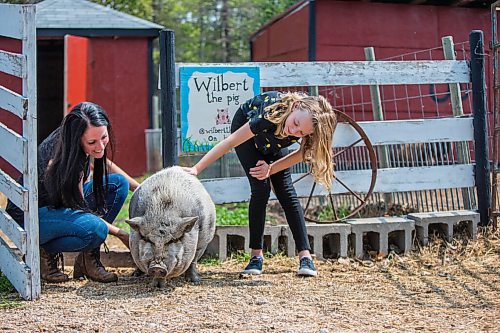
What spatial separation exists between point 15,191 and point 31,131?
0.43m

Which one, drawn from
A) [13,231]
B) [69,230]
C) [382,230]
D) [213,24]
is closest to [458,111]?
[382,230]

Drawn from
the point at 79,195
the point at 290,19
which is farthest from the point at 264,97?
the point at 290,19

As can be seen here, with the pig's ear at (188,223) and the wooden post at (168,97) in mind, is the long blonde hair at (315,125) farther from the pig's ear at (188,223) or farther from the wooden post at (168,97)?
the wooden post at (168,97)

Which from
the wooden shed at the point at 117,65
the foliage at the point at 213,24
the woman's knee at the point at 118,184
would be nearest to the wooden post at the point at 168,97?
the woman's knee at the point at 118,184

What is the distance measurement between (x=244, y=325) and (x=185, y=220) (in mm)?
986

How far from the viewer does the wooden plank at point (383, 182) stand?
Answer: 5.68 m

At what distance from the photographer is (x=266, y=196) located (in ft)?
16.9

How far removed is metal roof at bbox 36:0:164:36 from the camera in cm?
1241

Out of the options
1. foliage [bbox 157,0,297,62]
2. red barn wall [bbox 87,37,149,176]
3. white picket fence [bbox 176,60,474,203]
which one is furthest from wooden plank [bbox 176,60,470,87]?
foliage [bbox 157,0,297,62]

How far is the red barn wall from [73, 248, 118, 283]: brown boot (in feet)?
25.4

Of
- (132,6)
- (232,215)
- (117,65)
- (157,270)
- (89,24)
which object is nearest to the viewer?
(157,270)

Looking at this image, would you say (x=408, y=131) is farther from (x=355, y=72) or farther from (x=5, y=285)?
(x=5, y=285)

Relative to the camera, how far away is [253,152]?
5137mm

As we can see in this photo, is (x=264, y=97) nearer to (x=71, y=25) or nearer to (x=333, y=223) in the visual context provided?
(x=333, y=223)
